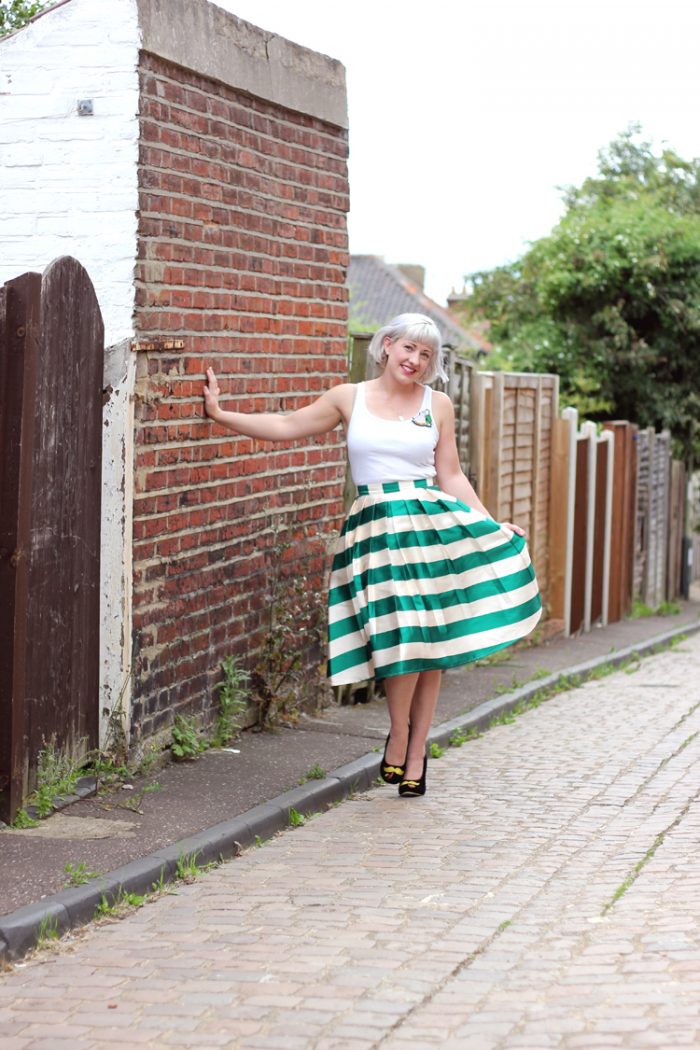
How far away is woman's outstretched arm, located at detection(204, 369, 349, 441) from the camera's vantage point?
280 inches

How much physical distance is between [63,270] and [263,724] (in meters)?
2.88

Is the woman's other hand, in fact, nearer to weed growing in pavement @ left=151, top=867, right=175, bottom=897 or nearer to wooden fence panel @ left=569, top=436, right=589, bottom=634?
weed growing in pavement @ left=151, top=867, right=175, bottom=897

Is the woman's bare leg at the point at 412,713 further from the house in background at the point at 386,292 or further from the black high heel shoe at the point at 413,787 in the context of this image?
the house in background at the point at 386,292

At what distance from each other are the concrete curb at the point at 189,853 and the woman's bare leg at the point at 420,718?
0.31 meters

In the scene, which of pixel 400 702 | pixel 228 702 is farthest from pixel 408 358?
pixel 228 702

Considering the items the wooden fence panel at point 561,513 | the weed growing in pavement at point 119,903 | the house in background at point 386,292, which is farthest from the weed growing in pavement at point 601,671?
the house in background at point 386,292

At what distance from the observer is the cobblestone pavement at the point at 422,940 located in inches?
166

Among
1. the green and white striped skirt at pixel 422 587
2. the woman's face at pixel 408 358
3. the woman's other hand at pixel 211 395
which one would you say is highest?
the woman's face at pixel 408 358

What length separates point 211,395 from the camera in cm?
731

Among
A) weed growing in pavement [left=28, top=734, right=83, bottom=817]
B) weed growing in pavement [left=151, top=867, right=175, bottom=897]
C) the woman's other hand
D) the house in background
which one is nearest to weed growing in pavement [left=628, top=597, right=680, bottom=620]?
the woman's other hand

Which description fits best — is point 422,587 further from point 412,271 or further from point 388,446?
point 412,271

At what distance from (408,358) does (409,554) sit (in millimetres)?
840

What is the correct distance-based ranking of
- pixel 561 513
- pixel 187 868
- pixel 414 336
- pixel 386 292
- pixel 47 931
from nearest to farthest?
1. pixel 47 931
2. pixel 187 868
3. pixel 414 336
4. pixel 561 513
5. pixel 386 292

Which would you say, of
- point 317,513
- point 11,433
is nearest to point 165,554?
point 11,433
